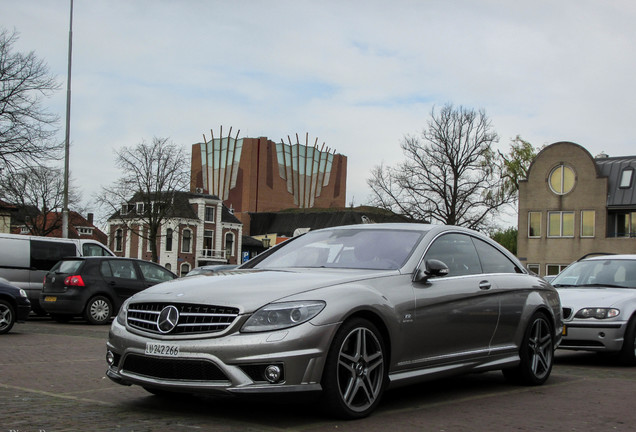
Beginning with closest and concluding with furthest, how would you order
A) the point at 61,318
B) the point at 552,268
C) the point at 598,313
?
the point at 598,313 < the point at 61,318 < the point at 552,268

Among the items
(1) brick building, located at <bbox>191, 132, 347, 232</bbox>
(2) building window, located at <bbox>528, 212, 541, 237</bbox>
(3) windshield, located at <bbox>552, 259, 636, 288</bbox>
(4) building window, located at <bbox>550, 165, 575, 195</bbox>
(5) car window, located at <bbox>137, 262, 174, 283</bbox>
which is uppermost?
(1) brick building, located at <bbox>191, 132, 347, 232</bbox>

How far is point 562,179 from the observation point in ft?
174

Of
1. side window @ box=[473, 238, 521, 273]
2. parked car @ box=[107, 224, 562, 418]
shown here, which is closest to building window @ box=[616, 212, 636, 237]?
side window @ box=[473, 238, 521, 273]

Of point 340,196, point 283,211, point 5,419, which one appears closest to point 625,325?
point 5,419

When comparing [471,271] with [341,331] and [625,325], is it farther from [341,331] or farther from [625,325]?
[625,325]

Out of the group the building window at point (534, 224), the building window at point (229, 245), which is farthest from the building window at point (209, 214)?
the building window at point (534, 224)

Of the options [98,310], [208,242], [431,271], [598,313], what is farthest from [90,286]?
[208,242]

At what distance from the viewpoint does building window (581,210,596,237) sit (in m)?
52.1

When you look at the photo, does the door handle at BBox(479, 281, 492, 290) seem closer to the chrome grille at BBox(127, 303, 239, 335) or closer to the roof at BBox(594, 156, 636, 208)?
the chrome grille at BBox(127, 303, 239, 335)

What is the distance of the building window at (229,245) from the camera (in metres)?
94.1

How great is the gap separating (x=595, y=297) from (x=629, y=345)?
29.5 inches

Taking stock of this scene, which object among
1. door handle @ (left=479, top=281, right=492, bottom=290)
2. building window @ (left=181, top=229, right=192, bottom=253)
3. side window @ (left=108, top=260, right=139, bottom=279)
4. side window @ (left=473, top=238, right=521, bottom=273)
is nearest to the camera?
door handle @ (left=479, top=281, right=492, bottom=290)

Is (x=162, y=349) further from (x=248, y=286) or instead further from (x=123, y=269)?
(x=123, y=269)

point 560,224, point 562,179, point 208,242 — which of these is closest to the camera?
point 562,179
